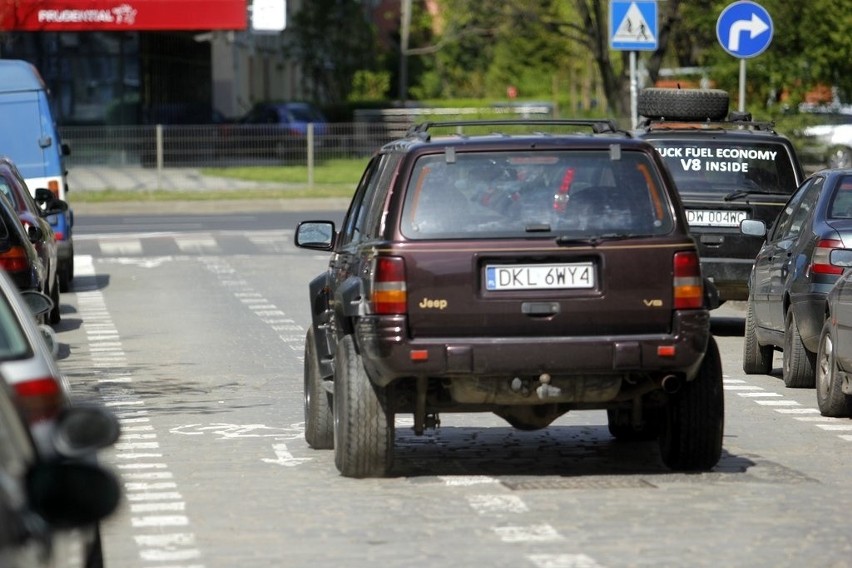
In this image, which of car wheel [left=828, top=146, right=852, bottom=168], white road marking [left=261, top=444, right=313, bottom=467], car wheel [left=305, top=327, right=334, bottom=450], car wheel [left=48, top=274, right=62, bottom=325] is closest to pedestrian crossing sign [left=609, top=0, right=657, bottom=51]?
car wheel [left=48, top=274, right=62, bottom=325]

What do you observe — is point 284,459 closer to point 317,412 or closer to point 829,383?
point 317,412

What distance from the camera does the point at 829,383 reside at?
11789 mm

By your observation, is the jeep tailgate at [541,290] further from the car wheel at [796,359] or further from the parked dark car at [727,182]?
the parked dark car at [727,182]

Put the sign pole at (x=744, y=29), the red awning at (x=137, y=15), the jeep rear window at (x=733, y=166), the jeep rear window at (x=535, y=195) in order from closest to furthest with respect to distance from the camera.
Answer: the jeep rear window at (x=535, y=195), the jeep rear window at (x=733, y=166), the sign pole at (x=744, y=29), the red awning at (x=137, y=15)

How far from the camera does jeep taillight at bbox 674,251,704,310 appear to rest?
8953mm

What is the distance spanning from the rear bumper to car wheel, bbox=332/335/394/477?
25 centimetres

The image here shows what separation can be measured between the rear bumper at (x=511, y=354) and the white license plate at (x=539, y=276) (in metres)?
0.24

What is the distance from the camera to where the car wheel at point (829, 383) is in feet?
38.3

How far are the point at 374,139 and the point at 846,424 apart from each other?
103 feet

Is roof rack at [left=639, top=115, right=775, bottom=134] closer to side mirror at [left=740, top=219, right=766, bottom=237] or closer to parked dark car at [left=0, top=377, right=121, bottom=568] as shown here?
side mirror at [left=740, top=219, right=766, bottom=237]

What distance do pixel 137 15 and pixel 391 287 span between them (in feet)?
122

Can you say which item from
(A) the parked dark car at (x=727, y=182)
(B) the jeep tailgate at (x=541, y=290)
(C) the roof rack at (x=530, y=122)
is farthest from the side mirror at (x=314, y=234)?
(A) the parked dark car at (x=727, y=182)

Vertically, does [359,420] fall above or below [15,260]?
above

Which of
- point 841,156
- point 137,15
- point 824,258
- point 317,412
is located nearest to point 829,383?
point 824,258
